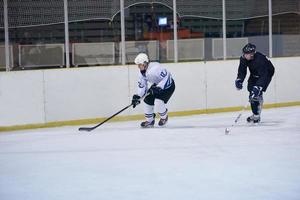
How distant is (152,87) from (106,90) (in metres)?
1.22

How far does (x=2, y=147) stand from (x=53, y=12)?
98.1 inches

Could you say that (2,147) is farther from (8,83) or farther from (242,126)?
(242,126)

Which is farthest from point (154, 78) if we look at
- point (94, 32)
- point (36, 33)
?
point (36, 33)

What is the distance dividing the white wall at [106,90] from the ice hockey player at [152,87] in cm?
99

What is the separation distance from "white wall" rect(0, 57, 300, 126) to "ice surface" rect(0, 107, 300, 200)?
36 centimetres

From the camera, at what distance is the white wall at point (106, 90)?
25.0ft

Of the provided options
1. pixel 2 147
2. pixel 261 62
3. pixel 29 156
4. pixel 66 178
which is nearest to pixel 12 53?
pixel 2 147

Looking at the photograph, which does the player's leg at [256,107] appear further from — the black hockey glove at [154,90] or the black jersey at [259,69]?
the black hockey glove at [154,90]

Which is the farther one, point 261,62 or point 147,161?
point 261,62

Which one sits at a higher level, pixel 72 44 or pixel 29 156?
pixel 72 44

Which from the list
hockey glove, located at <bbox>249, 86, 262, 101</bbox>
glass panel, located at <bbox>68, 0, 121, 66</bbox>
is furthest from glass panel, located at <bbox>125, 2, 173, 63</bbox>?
hockey glove, located at <bbox>249, 86, 262, 101</bbox>

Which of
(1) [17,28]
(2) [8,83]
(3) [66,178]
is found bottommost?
(3) [66,178]

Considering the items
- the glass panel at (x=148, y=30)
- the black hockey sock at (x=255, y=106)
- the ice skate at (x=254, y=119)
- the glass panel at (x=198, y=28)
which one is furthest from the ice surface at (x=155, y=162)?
the glass panel at (x=198, y=28)

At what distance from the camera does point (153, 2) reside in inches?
352
